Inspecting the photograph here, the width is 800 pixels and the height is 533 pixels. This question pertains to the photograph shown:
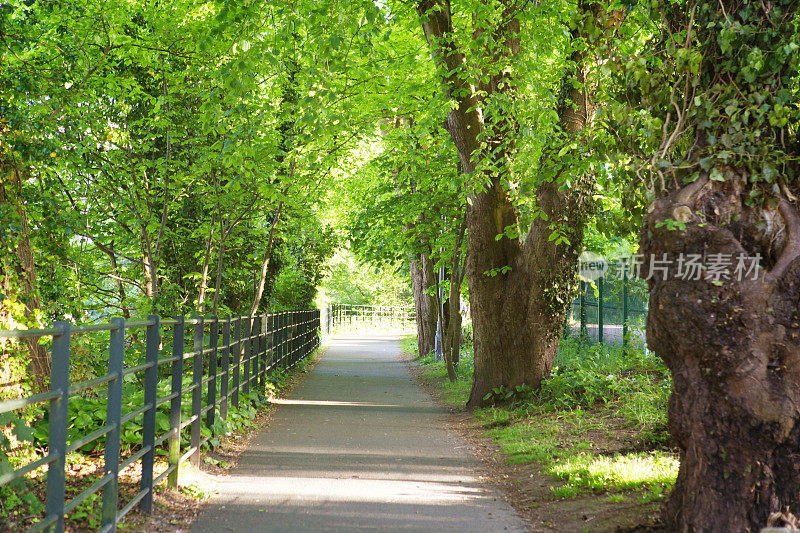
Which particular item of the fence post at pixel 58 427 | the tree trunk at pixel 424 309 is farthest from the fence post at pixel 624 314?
the fence post at pixel 58 427

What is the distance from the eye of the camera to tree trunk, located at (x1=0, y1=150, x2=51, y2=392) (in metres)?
6.34

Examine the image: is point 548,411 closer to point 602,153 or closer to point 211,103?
point 602,153

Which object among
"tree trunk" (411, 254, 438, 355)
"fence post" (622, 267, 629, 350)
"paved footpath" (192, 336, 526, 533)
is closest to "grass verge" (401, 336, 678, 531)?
"fence post" (622, 267, 629, 350)

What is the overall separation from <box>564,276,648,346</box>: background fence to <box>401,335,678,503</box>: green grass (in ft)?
1.71

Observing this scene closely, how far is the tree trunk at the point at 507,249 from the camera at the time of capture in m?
11.1

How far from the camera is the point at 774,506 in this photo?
14.4 ft

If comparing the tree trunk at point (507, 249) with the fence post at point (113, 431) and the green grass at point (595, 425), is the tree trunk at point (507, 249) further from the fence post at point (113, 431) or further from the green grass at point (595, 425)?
the fence post at point (113, 431)

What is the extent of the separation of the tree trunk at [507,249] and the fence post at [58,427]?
7992 millimetres

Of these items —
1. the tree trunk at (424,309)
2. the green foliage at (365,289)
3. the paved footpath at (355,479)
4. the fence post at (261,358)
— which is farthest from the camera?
the green foliage at (365,289)

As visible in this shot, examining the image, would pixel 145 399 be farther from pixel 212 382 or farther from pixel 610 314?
pixel 610 314

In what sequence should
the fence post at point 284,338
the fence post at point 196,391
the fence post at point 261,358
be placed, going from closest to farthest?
the fence post at point 196,391, the fence post at point 261,358, the fence post at point 284,338

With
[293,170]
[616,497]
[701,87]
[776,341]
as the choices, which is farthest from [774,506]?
[293,170]

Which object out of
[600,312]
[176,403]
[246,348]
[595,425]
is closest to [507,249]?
[595,425]

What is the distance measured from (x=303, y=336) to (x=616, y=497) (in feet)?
49.3
